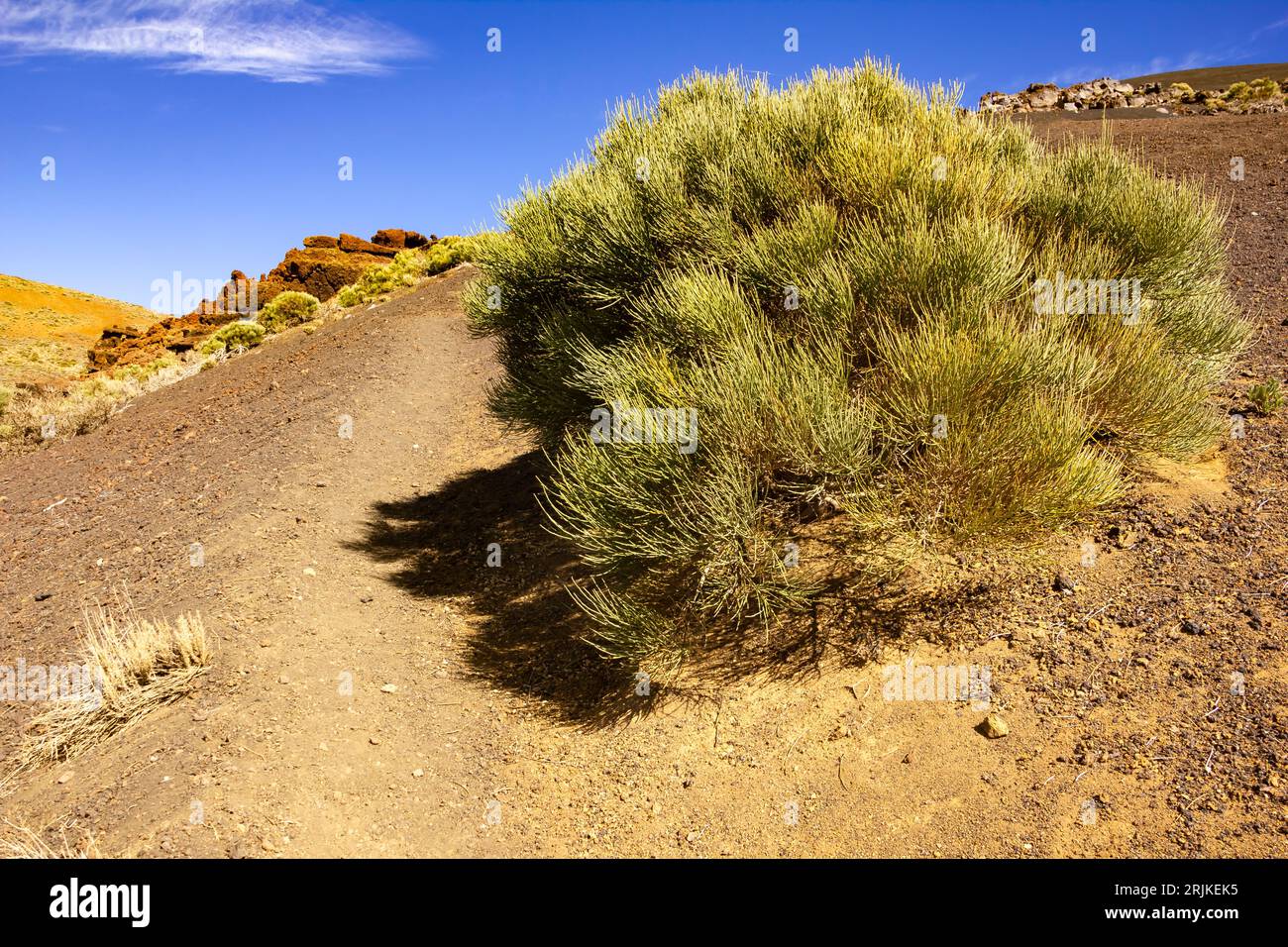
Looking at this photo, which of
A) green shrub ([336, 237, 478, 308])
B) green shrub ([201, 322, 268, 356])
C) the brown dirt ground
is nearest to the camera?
the brown dirt ground

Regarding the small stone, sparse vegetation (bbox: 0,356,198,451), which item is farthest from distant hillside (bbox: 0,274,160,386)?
the small stone

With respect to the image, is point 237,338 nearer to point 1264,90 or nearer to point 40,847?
point 40,847

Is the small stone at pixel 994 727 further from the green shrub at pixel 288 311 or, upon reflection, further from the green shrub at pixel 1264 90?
the green shrub at pixel 1264 90

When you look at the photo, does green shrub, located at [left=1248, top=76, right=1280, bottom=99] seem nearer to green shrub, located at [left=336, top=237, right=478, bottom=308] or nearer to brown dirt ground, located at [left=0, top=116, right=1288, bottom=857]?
brown dirt ground, located at [left=0, top=116, right=1288, bottom=857]

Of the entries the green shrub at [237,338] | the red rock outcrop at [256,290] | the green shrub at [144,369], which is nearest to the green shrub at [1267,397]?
the green shrub at [237,338]

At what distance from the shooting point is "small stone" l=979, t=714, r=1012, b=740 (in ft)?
14.0

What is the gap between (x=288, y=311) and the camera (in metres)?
20.2

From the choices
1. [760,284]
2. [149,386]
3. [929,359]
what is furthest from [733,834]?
[149,386]

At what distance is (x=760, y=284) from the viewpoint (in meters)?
5.68

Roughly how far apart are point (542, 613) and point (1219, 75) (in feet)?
154

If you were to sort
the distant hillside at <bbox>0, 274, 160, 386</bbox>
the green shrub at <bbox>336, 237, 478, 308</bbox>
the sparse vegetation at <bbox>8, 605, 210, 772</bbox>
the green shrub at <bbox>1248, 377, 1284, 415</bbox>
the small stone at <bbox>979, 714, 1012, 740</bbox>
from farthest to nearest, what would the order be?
the distant hillside at <bbox>0, 274, 160, 386</bbox>
the green shrub at <bbox>336, 237, 478, 308</bbox>
the green shrub at <bbox>1248, 377, 1284, 415</bbox>
the sparse vegetation at <bbox>8, 605, 210, 772</bbox>
the small stone at <bbox>979, 714, 1012, 740</bbox>

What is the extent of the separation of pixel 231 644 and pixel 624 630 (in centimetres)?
300

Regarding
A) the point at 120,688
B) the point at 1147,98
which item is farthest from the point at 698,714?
the point at 1147,98

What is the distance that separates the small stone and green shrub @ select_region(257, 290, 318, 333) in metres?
19.4
